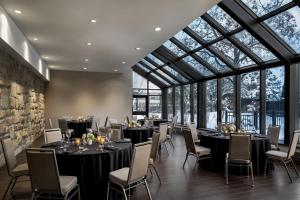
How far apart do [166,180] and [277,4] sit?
445 cm

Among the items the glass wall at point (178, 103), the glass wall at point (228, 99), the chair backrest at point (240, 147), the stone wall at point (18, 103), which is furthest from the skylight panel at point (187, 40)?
the stone wall at point (18, 103)

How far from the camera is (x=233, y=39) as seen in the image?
6848 millimetres

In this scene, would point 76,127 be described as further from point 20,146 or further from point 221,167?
point 221,167

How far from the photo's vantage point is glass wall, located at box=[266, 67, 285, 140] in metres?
6.76

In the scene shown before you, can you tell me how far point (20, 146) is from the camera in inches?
306

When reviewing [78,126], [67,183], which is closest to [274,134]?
[67,183]

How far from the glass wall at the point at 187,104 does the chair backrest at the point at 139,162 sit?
28.8 ft

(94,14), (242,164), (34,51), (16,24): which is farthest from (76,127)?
(242,164)

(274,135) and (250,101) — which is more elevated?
(250,101)

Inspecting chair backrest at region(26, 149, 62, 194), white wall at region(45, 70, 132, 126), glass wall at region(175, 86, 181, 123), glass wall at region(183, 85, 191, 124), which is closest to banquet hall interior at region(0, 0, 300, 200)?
chair backrest at region(26, 149, 62, 194)

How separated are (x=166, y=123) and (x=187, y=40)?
9.82 ft

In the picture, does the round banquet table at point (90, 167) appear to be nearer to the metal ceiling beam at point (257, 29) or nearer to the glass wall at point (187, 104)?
the metal ceiling beam at point (257, 29)

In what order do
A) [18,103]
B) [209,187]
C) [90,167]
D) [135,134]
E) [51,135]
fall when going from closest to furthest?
1. [90,167]
2. [209,187]
3. [51,135]
4. [135,134]
5. [18,103]

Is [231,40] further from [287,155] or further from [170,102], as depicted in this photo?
[170,102]
